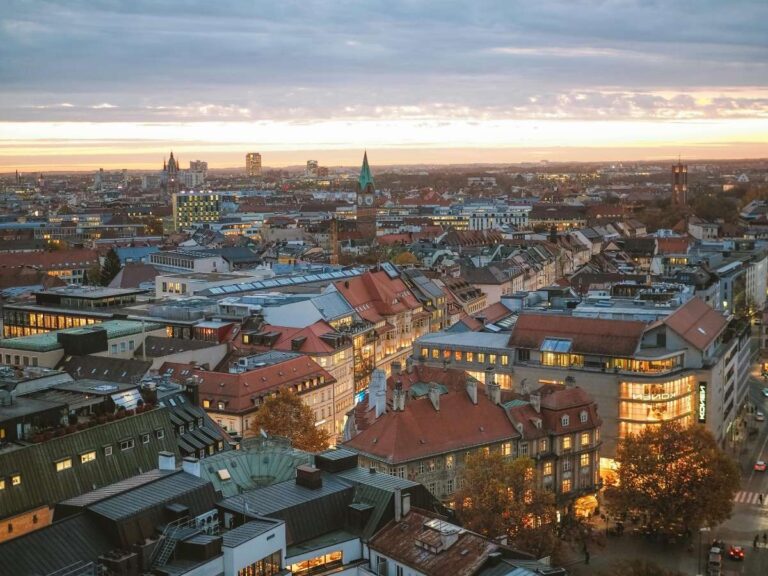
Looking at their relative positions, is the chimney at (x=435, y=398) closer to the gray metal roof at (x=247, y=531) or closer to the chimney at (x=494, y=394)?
the chimney at (x=494, y=394)

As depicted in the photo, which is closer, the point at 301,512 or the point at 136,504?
the point at 136,504

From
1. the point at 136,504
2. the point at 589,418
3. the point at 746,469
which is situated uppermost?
the point at 136,504

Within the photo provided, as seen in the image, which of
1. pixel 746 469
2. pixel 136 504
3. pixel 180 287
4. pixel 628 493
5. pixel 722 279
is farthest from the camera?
pixel 722 279

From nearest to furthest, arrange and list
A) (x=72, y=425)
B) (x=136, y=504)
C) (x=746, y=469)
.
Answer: (x=136, y=504) < (x=72, y=425) < (x=746, y=469)

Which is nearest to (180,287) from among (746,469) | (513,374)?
(513,374)

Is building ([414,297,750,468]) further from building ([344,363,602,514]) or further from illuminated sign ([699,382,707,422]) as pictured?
building ([344,363,602,514])

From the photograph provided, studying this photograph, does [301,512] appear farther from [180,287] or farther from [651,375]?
[180,287]

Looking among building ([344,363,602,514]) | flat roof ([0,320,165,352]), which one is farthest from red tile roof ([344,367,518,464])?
flat roof ([0,320,165,352])

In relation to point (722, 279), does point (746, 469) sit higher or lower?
lower
